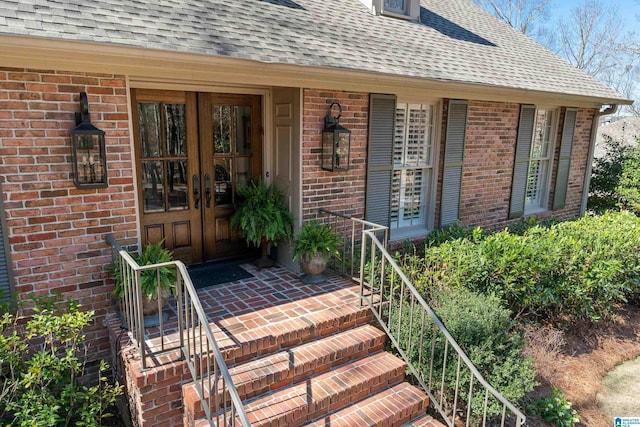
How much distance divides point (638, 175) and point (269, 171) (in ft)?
25.1

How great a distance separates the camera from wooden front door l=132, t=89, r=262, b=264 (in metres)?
4.54

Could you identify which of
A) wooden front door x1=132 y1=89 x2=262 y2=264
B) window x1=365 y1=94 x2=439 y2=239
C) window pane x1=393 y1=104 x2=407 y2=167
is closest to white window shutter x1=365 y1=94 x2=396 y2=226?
window x1=365 y1=94 x2=439 y2=239

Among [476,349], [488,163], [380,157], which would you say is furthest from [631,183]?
[476,349]

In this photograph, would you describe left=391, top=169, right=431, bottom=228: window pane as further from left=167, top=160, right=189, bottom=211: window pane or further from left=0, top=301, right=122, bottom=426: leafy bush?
left=0, top=301, right=122, bottom=426: leafy bush

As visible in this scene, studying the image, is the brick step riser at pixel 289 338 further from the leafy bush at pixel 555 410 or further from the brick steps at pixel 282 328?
the leafy bush at pixel 555 410

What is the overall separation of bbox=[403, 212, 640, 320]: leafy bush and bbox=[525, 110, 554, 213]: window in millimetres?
2123

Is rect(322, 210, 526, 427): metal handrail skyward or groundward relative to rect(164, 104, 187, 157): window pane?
groundward

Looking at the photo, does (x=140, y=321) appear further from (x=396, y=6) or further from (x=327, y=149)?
(x=396, y=6)

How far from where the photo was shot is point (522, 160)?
23.8ft

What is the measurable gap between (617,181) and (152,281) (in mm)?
9380

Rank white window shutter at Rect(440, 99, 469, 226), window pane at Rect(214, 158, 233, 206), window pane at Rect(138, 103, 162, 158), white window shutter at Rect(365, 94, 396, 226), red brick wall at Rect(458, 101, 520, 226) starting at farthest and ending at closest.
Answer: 1. red brick wall at Rect(458, 101, 520, 226)
2. white window shutter at Rect(440, 99, 469, 226)
3. white window shutter at Rect(365, 94, 396, 226)
4. window pane at Rect(214, 158, 233, 206)
5. window pane at Rect(138, 103, 162, 158)

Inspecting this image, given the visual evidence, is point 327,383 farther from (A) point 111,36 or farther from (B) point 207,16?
(B) point 207,16

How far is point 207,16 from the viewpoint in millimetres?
4355

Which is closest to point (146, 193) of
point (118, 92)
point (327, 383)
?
point (118, 92)
